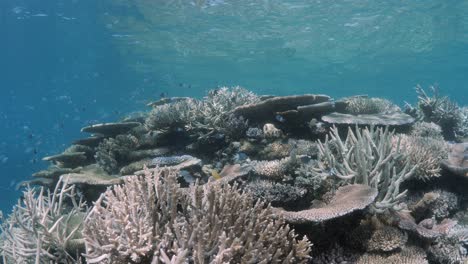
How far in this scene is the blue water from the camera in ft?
87.0

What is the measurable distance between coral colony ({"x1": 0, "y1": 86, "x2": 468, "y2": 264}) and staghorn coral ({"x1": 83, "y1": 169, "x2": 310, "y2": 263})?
0.04ft

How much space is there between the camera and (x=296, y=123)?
7.77 m

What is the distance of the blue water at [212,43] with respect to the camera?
26.5 m

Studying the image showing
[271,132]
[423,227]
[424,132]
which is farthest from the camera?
[424,132]

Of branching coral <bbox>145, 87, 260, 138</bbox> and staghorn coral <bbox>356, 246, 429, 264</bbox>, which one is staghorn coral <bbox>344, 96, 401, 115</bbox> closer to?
branching coral <bbox>145, 87, 260, 138</bbox>

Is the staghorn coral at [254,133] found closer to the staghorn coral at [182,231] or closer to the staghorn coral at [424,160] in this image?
the staghorn coral at [424,160]

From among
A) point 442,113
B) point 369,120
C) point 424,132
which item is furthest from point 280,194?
point 442,113

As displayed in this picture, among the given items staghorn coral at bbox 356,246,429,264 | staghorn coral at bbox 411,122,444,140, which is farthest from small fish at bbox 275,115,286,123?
staghorn coral at bbox 356,246,429,264

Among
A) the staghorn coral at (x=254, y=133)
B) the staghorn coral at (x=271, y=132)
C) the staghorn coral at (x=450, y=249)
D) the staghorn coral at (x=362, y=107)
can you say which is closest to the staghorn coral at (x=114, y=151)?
the staghorn coral at (x=254, y=133)

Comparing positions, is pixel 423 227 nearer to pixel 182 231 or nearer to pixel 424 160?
pixel 424 160

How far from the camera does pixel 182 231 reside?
10.2 feet

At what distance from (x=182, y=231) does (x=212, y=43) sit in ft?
115

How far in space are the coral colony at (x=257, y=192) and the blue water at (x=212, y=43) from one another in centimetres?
359

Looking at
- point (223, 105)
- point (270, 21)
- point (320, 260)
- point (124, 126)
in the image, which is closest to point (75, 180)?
point (124, 126)
